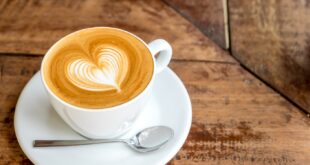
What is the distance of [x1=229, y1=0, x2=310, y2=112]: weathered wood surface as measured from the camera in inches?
30.4

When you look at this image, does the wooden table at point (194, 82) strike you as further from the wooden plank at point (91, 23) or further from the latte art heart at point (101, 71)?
the latte art heart at point (101, 71)

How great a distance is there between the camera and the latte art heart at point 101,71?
63 cm

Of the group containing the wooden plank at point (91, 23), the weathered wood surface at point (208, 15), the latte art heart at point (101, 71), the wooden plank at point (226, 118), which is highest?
the latte art heart at point (101, 71)

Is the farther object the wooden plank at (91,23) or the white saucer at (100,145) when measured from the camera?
the wooden plank at (91,23)

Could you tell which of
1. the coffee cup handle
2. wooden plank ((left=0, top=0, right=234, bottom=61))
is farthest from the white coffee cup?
wooden plank ((left=0, top=0, right=234, bottom=61))

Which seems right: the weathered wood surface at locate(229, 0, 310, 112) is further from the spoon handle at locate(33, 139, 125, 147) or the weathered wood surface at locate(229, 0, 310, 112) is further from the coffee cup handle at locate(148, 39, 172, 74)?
the spoon handle at locate(33, 139, 125, 147)

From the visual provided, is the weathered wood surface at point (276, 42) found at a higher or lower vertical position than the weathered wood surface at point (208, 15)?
lower

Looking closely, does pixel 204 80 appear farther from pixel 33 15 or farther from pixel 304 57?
pixel 33 15

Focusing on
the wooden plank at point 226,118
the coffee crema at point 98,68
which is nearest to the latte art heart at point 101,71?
the coffee crema at point 98,68

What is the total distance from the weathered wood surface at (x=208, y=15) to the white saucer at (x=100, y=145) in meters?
0.14

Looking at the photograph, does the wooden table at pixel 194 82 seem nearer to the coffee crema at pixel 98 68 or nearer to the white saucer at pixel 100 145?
the white saucer at pixel 100 145

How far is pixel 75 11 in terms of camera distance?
0.89m

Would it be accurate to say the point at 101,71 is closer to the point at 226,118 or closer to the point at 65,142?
the point at 65,142

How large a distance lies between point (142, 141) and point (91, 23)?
303mm
